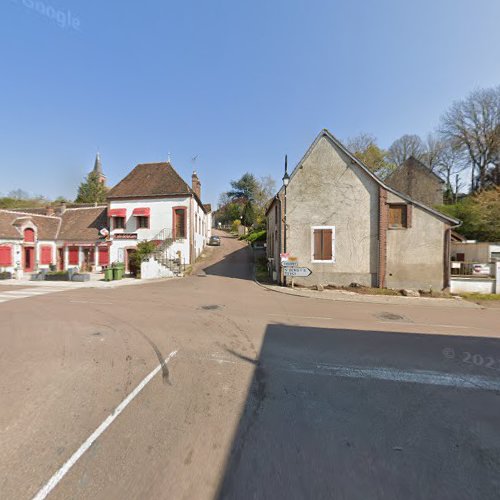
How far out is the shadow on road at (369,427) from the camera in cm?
249

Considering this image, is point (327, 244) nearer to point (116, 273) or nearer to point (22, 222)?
point (116, 273)

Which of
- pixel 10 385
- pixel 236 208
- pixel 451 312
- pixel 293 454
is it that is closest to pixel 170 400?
pixel 293 454

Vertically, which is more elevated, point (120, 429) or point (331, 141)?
point (331, 141)

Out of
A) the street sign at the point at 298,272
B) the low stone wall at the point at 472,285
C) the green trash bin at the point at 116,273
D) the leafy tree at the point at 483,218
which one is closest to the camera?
the low stone wall at the point at 472,285

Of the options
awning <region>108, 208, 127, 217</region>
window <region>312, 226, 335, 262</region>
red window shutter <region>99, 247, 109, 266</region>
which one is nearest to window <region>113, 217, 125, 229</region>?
awning <region>108, 208, 127, 217</region>

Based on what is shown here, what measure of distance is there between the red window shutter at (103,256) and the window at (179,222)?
22.9ft

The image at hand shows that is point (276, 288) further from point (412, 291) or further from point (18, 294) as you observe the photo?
point (18, 294)

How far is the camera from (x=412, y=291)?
44.1 ft

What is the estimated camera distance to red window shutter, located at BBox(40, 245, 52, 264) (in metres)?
25.3

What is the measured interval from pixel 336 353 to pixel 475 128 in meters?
41.9

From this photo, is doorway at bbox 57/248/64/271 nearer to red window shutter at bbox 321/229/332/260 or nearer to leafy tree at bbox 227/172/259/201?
red window shutter at bbox 321/229/332/260

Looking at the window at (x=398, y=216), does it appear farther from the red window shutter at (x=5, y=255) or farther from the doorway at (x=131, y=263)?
the red window shutter at (x=5, y=255)

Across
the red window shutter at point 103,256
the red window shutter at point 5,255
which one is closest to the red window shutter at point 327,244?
the red window shutter at point 103,256

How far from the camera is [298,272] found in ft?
49.3
